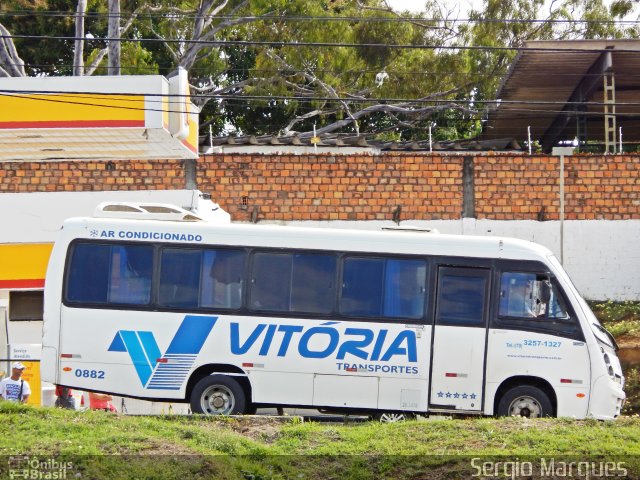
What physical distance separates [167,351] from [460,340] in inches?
146

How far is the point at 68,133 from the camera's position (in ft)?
66.6

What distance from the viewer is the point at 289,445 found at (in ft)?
40.3

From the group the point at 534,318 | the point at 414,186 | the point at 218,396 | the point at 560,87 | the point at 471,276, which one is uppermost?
the point at 560,87

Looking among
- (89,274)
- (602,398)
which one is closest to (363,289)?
(602,398)

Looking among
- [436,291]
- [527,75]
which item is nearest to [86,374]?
[436,291]

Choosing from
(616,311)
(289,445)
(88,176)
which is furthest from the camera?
(88,176)

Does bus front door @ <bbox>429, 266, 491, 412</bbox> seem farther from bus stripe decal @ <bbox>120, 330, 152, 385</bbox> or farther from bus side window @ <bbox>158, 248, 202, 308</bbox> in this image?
bus stripe decal @ <bbox>120, 330, 152, 385</bbox>

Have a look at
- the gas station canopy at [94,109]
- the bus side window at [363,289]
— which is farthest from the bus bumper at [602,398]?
the gas station canopy at [94,109]

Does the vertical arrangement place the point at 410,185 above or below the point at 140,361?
above

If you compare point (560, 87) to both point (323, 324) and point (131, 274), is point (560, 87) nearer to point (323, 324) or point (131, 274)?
point (323, 324)

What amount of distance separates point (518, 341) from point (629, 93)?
54.2 ft

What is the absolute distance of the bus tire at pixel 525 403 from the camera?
A: 14.5m

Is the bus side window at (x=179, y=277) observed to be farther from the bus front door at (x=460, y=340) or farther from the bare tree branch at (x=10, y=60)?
the bare tree branch at (x=10, y=60)

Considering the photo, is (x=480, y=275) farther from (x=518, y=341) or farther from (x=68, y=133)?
(x=68, y=133)
